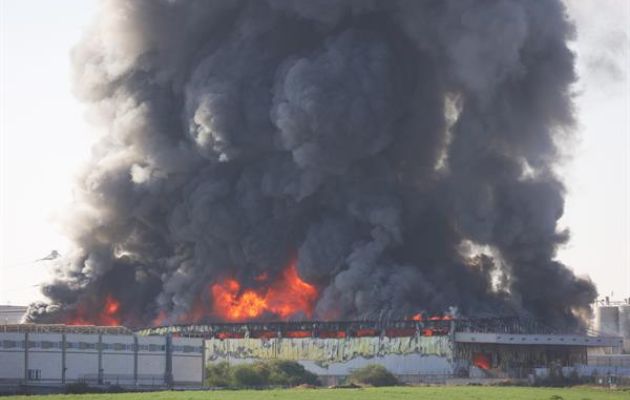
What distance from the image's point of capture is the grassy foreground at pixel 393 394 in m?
96.9

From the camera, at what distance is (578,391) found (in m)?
107

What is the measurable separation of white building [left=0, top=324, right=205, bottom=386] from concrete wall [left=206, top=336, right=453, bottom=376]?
13.5 metres

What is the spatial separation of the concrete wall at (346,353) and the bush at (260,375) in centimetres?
655

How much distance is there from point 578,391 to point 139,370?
100 ft

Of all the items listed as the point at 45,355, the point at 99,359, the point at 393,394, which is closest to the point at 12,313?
the point at 99,359

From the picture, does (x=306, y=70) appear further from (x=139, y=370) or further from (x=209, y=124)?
(x=139, y=370)

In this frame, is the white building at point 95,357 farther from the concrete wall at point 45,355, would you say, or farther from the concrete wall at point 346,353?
the concrete wall at point 346,353

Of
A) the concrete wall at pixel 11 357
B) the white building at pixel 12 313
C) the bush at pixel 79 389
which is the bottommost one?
the bush at pixel 79 389

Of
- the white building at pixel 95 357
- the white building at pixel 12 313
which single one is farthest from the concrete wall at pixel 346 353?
the white building at pixel 12 313

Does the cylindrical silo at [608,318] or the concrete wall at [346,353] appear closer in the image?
the concrete wall at [346,353]

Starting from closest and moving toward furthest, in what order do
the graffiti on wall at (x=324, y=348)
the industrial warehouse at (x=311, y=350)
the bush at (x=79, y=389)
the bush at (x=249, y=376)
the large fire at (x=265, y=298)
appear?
the bush at (x=79, y=389), the industrial warehouse at (x=311, y=350), the bush at (x=249, y=376), the graffiti on wall at (x=324, y=348), the large fire at (x=265, y=298)

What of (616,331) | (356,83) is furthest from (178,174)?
(616,331)

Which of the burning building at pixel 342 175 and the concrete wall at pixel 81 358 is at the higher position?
the burning building at pixel 342 175

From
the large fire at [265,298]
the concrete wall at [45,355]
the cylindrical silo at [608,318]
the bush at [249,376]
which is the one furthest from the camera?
the cylindrical silo at [608,318]
